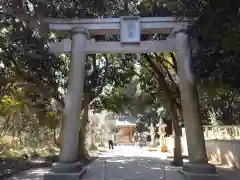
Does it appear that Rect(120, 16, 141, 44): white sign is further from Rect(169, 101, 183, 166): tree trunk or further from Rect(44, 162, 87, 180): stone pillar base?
Rect(169, 101, 183, 166): tree trunk

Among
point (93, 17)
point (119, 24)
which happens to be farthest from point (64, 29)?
point (119, 24)

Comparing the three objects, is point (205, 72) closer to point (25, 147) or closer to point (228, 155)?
point (228, 155)

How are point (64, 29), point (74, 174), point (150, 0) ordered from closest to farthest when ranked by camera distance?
point (74, 174) → point (64, 29) → point (150, 0)

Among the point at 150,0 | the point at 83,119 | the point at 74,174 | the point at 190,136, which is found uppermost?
the point at 150,0

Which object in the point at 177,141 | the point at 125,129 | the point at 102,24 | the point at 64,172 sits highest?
the point at 102,24

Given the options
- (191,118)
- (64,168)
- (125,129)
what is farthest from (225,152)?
(125,129)

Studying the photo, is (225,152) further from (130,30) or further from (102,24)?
(102,24)

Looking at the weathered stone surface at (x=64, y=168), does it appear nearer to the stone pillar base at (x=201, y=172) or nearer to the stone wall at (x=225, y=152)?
the stone pillar base at (x=201, y=172)

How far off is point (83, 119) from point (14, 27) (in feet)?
19.7

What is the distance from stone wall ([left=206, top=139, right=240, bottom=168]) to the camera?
10250 millimetres

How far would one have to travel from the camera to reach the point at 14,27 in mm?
9219

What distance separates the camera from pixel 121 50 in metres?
8.67

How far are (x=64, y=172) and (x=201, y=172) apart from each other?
11.9 ft

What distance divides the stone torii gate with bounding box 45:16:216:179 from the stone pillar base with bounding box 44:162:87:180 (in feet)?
0.09
